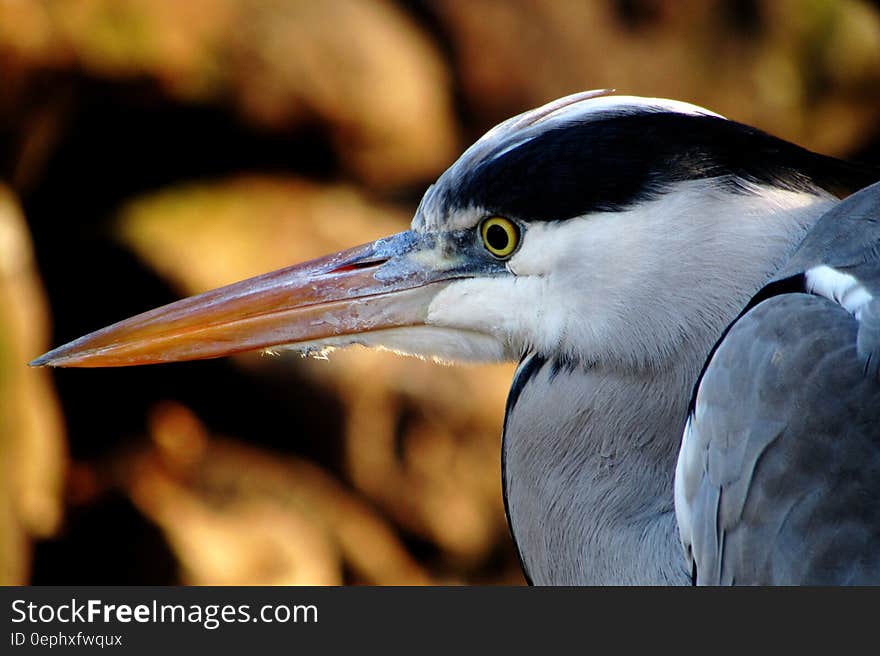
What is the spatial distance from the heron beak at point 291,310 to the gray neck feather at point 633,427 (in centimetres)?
19

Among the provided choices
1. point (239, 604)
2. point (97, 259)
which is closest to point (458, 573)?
point (97, 259)

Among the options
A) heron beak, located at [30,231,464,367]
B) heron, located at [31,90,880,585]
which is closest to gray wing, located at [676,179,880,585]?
heron, located at [31,90,880,585]

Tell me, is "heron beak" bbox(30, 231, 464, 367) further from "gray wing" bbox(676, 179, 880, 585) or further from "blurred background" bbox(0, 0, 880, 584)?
"blurred background" bbox(0, 0, 880, 584)

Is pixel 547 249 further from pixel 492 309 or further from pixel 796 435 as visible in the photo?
pixel 796 435

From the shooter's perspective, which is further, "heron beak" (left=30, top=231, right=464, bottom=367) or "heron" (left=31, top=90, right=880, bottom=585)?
"heron beak" (left=30, top=231, right=464, bottom=367)

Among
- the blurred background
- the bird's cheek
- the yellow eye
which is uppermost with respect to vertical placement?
the blurred background

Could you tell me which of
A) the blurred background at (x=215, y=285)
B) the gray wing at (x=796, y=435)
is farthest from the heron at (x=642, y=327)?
the blurred background at (x=215, y=285)

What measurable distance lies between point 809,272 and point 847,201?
0.12m

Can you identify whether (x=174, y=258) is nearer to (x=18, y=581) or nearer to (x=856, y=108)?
(x=18, y=581)

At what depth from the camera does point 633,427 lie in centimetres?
123

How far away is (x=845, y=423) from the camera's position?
0.96 m

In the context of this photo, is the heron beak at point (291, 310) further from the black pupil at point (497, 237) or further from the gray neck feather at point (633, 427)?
the gray neck feather at point (633, 427)

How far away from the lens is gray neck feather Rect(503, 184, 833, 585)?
1.20 m

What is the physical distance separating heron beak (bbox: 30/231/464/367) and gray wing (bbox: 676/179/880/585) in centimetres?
42
